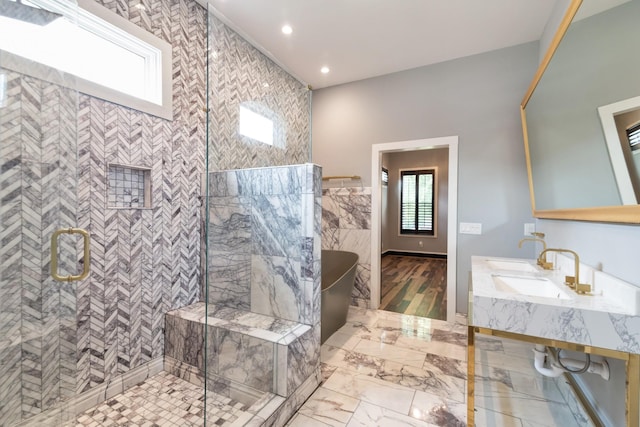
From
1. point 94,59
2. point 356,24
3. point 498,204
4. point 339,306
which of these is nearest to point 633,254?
point 498,204

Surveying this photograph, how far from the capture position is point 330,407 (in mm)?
1773

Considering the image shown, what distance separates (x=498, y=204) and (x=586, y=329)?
2.09 meters

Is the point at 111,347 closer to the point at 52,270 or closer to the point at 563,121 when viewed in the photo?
the point at 52,270

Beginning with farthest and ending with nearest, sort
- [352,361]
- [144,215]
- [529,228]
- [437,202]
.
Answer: [437,202]
[529,228]
[352,361]
[144,215]

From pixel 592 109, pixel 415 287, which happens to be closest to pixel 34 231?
pixel 592 109

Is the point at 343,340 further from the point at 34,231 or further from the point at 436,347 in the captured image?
the point at 34,231

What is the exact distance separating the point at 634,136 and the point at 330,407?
210 centimetres

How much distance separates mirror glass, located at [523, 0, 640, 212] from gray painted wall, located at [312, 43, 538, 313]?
0.69 metres

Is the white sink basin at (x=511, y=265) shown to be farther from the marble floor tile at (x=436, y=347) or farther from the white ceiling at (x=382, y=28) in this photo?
the white ceiling at (x=382, y=28)

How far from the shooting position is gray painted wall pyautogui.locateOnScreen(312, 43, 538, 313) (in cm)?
286

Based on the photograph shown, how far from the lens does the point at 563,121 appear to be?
5.85ft

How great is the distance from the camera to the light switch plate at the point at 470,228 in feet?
9.85

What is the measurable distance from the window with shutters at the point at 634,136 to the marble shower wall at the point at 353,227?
252 centimetres

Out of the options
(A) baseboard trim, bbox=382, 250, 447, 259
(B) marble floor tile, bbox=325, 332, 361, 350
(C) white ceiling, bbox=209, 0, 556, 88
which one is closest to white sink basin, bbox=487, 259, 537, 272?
(B) marble floor tile, bbox=325, 332, 361, 350
